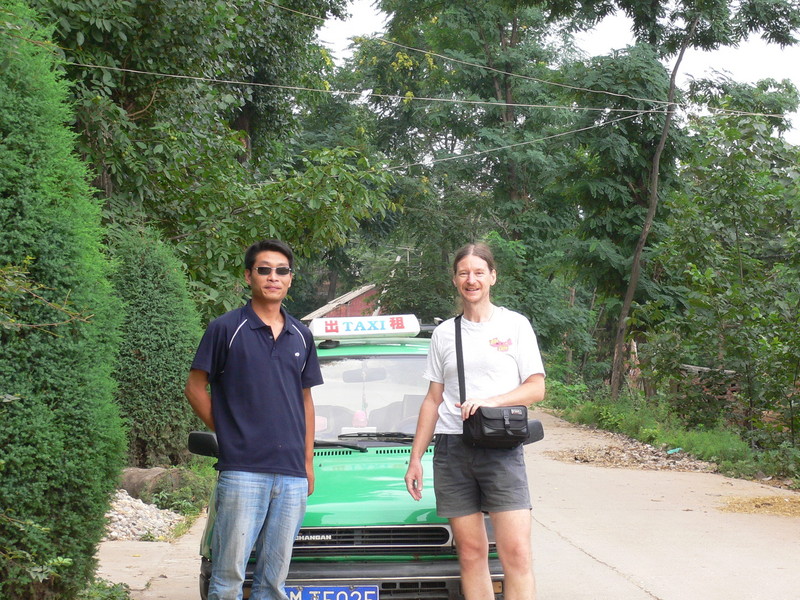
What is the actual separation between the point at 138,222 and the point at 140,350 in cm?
148

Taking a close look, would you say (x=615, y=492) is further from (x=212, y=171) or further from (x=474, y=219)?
(x=474, y=219)

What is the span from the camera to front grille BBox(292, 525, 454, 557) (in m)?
4.92

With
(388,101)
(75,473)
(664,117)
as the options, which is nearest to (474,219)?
(388,101)

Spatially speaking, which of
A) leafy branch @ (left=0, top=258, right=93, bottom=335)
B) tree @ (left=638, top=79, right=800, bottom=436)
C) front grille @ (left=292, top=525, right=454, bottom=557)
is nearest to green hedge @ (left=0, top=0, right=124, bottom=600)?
leafy branch @ (left=0, top=258, right=93, bottom=335)

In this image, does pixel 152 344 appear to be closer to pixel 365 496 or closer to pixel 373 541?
pixel 365 496

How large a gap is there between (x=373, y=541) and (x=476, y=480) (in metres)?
0.69

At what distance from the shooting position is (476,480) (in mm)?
4629

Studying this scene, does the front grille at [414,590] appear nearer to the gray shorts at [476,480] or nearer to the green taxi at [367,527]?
the green taxi at [367,527]

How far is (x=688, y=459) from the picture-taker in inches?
610

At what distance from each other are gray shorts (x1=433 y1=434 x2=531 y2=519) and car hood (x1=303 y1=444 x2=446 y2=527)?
13.5 inches

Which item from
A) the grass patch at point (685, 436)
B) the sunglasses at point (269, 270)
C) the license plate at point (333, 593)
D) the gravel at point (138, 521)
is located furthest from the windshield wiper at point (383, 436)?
the grass patch at point (685, 436)

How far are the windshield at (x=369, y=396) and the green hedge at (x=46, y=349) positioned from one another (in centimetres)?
127

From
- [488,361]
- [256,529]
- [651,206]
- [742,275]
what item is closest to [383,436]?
[488,361]

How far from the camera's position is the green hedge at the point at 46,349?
4801mm
